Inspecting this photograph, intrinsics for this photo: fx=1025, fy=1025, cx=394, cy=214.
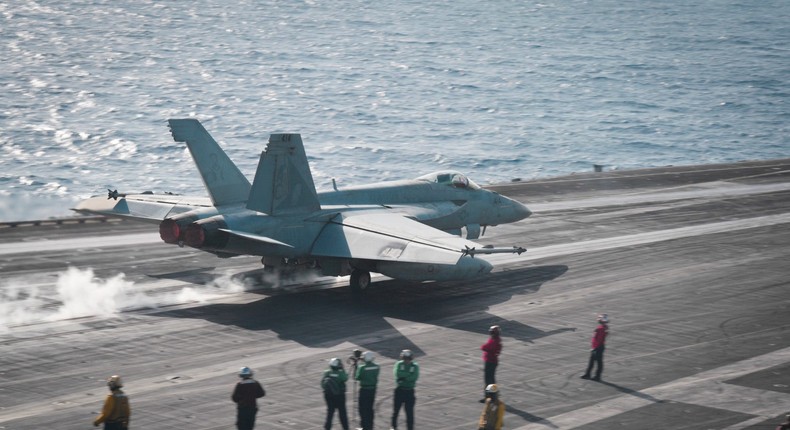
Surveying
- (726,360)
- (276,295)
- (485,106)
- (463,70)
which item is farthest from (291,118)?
(726,360)

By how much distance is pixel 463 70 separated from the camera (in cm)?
14788

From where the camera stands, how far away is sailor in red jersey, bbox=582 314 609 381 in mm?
23766

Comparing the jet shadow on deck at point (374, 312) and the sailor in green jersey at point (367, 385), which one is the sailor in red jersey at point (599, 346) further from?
the sailor in green jersey at point (367, 385)

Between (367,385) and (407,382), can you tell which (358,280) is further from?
(367,385)

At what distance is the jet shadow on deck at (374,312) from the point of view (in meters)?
27.7

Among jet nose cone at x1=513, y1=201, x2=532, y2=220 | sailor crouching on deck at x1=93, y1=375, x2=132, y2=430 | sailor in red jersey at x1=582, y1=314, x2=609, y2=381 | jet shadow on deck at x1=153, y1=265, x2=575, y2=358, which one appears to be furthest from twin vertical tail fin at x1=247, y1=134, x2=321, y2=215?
sailor crouching on deck at x1=93, y1=375, x2=132, y2=430

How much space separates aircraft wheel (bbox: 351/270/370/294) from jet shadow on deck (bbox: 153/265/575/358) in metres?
0.26

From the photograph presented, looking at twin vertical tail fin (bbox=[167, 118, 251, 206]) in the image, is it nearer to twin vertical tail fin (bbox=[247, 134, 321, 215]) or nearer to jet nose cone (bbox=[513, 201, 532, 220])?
twin vertical tail fin (bbox=[247, 134, 321, 215])

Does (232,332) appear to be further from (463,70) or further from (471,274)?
(463,70)

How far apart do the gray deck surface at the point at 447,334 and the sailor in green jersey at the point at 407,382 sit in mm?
1540

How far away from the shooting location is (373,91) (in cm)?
13450

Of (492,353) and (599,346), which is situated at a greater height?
(492,353)

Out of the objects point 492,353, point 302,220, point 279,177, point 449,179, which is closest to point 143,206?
point 279,177

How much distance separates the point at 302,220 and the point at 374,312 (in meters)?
3.79
